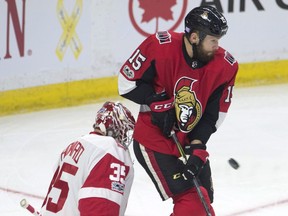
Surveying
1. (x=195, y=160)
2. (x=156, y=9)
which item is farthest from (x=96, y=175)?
(x=156, y=9)

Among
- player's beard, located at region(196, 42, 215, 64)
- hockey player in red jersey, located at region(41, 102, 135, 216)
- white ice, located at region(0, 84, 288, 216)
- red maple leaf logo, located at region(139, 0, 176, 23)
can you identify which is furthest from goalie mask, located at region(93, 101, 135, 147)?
red maple leaf logo, located at region(139, 0, 176, 23)

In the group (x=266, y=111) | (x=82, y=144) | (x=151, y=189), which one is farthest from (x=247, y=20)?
(x=82, y=144)

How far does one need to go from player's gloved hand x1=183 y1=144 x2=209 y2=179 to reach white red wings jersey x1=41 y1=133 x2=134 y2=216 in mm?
331

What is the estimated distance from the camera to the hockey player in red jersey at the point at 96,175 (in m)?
2.61

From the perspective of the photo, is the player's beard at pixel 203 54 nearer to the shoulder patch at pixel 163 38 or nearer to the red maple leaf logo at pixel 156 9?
the shoulder patch at pixel 163 38

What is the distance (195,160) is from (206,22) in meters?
0.50

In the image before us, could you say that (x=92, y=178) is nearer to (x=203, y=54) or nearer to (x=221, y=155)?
(x=203, y=54)

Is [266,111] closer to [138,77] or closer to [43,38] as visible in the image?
[43,38]

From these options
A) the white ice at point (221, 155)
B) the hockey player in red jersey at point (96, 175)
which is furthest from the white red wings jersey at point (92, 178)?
the white ice at point (221, 155)

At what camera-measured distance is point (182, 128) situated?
123 inches

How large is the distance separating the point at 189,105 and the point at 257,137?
2.25 metres

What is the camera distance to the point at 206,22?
2971 millimetres

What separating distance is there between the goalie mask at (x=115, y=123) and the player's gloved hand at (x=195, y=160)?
289 mm

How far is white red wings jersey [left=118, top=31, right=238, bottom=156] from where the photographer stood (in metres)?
3.05
